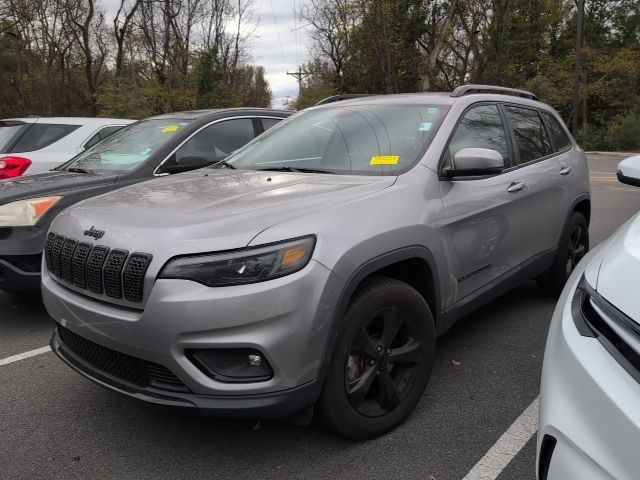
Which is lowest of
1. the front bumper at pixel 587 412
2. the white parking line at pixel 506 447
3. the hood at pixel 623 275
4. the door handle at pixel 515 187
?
the white parking line at pixel 506 447

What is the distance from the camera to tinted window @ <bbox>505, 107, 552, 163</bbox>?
13.2 feet

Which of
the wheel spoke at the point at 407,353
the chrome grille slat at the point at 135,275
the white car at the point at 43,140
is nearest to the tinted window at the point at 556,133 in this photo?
the wheel spoke at the point at 407,353

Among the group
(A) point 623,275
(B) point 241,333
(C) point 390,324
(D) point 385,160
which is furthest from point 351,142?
(A) point 623,275

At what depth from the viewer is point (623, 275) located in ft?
5.29

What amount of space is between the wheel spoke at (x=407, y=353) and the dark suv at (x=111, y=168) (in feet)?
8.82

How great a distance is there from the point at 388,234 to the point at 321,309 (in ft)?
1.83

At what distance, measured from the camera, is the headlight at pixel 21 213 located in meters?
3.98

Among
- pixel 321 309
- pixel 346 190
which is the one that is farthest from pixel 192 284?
pixel 346 190

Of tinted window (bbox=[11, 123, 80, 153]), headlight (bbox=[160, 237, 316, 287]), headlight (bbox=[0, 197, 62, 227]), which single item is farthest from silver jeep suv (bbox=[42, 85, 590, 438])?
tinted window (bbox=[11, 123, 80, 153])

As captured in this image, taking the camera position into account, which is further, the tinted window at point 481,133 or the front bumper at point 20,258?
the front bumper at point 20,258

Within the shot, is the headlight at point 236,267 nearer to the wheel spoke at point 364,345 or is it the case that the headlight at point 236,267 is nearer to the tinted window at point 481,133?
the wheel spoke at point 364,345

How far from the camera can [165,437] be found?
270 cm

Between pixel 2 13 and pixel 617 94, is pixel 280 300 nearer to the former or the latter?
pixel 2 13

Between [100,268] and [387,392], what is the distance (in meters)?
1.43
